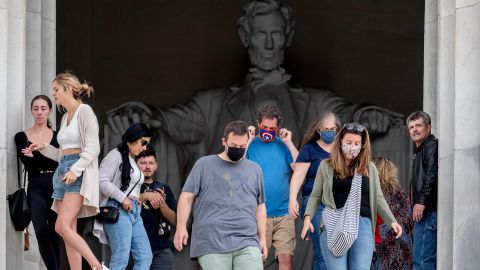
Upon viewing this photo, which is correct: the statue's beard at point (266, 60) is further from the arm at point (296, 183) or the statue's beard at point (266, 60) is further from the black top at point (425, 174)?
the arm at point (296, 183)

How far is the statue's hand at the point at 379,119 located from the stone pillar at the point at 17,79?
335 centimetres

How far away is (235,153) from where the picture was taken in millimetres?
Answer: 14023

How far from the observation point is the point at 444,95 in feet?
51.8

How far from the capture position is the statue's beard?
18.7 metres

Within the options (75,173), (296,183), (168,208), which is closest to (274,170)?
(296,183)

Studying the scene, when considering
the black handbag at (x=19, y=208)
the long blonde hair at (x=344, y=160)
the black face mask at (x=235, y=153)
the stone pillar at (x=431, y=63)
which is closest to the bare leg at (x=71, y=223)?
the black handbag at (x=19, y=208)

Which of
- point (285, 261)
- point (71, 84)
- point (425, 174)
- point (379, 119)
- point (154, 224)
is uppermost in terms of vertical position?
point (71, 84)

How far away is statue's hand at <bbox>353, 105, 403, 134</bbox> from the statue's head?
1014mm

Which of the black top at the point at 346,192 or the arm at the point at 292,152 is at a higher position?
the arm at the point at 292,152

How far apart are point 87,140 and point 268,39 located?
4.39 meters

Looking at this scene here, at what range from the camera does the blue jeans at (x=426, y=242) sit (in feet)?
51.3

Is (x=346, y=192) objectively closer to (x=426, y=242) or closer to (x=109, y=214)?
(x=426, y=242)

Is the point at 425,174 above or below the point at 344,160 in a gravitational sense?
below

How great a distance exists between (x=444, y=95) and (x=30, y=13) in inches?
145
